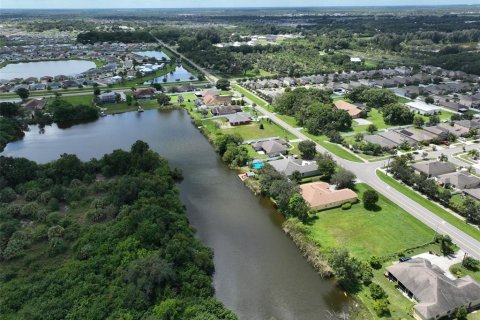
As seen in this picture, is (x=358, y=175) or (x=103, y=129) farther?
(x=103, y=129)

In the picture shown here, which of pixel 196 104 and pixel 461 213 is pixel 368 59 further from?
pixel 461 213

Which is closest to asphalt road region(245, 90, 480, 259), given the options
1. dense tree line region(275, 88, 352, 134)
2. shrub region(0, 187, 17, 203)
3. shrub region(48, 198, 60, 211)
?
dense tree line region(275, 88, 352, 134)

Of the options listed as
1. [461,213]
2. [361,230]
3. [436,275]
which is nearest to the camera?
[436,275]

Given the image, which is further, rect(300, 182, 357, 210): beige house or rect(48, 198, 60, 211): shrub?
rect(300, 182, 357, 210): beige house

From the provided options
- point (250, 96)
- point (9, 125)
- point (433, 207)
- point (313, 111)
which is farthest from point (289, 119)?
point (9, 125)

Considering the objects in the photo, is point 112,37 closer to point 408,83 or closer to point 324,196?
point 408,83

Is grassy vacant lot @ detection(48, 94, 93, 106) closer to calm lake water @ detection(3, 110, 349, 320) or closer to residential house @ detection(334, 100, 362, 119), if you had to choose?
calm lake water @ detection(3, 110, 349, 320)

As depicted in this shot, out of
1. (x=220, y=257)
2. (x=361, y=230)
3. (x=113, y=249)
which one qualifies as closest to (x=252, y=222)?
(x=220, y=257)
